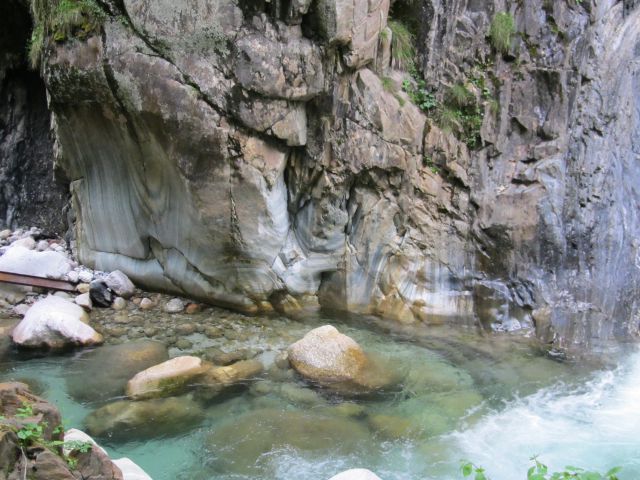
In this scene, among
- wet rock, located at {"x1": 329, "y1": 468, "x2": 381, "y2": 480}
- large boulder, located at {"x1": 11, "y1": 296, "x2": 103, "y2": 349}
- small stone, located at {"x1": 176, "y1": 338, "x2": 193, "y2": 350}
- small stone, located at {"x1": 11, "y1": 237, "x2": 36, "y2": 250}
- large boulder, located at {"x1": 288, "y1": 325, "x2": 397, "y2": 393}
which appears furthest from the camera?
small stone, located at {"x1": 11, "y1": 237, "x2": 36, "y2": 250}

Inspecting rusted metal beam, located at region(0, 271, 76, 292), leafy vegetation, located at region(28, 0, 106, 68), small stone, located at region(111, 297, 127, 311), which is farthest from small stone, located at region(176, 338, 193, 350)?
leafy vegetation, located at region(28, 0, 106, 68)

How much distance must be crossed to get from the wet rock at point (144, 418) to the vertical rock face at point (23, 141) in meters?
5.23

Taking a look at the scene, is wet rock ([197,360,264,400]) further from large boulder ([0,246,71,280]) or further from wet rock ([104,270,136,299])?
large boulder ([0,246,71,280])

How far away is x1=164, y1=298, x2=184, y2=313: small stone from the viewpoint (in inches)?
275

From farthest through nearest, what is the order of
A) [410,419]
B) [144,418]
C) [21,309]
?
[21,309], [410,419], [144,418]

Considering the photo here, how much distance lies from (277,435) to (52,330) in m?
3.00

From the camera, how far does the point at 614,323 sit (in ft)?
22.9

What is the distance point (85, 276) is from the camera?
7.36m

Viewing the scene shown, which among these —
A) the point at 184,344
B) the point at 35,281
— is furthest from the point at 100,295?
the point at 184,344

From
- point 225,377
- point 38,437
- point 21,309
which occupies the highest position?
point 38,437

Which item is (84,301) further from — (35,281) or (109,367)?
(109,367)

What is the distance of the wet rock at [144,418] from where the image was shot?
14.9ft

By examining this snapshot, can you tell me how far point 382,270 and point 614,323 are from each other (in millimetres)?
3079

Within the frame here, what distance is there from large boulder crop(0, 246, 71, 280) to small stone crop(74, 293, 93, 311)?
1.95 ft
